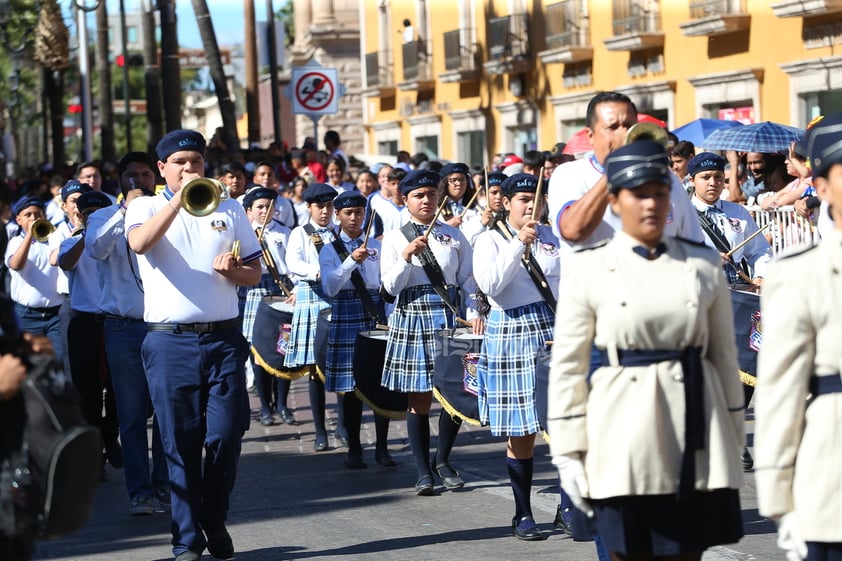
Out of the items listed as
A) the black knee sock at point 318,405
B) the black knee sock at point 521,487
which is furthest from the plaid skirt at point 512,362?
the black knee sock at point 318,405

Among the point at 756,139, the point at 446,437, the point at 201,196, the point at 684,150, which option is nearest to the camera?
the point at 201,196

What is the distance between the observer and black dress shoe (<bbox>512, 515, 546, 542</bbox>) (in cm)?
791

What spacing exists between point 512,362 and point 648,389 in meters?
3.48

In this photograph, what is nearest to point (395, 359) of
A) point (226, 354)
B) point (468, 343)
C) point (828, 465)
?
point (468, 343)

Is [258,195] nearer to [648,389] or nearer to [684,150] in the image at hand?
[684,150]

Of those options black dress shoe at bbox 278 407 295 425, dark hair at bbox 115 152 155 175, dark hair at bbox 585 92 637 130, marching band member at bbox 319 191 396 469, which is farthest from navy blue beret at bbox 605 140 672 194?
black dress shoe at bbox 278 407 295 425

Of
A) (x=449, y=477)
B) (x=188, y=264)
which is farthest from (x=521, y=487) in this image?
(x=188, y=264)

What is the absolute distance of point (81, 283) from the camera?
32.9ft

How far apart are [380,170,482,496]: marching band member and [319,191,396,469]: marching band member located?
32.3 inches

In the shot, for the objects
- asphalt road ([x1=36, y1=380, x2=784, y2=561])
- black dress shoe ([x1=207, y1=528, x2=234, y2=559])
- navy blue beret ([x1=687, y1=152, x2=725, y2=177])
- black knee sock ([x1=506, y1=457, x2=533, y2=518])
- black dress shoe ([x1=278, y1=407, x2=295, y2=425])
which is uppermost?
navy blue beret ([x1=687, y1=152, x2=725, y2=177])

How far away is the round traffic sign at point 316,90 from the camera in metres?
20.3

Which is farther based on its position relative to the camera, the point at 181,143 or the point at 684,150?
the point at 684,150

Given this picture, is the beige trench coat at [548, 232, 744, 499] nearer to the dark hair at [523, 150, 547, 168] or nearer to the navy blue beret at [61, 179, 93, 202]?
the navy blue beret at [61, 179, 93, 202]

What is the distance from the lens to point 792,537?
14.4 ft
